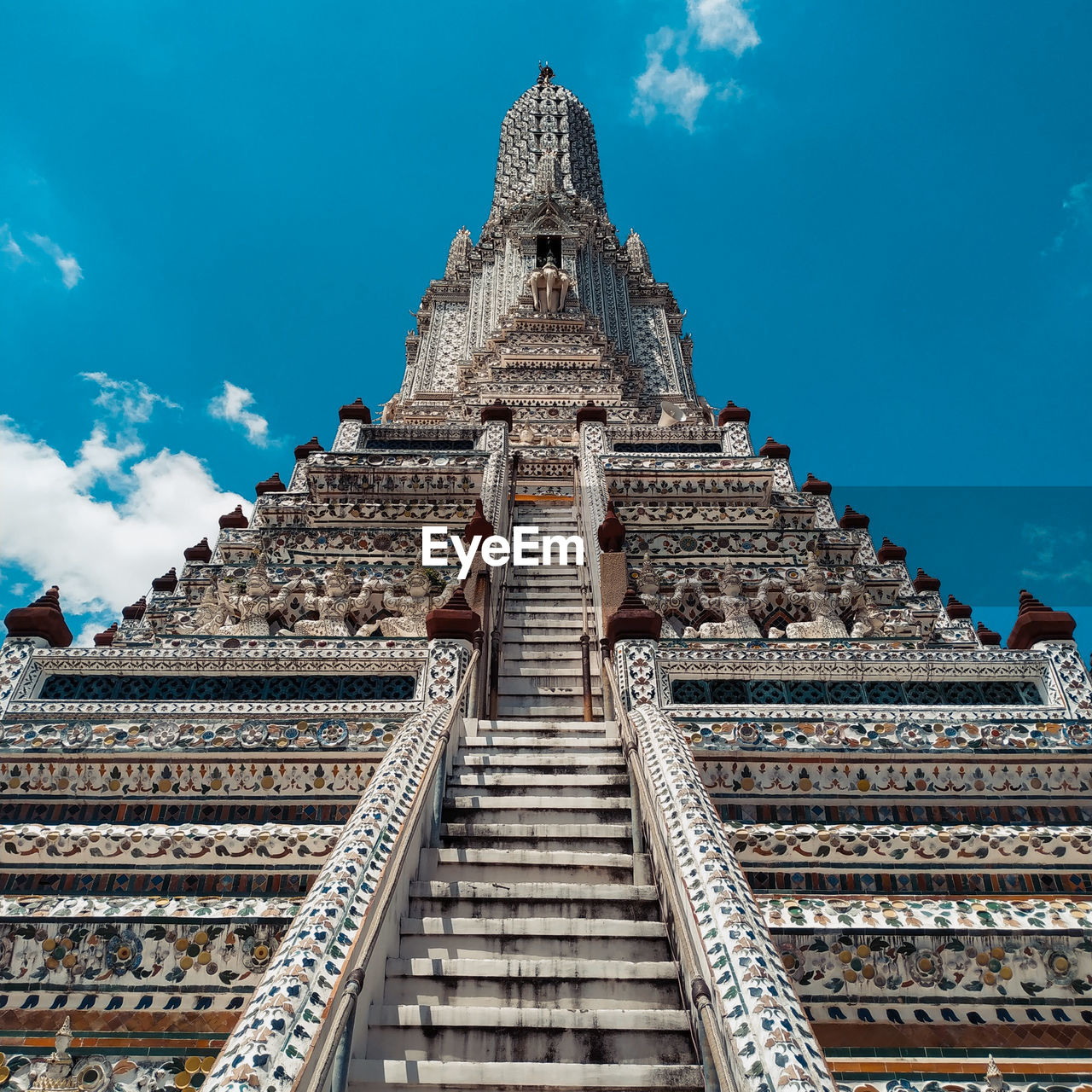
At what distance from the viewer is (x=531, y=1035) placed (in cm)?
383

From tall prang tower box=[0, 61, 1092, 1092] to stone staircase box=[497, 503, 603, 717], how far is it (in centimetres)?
6

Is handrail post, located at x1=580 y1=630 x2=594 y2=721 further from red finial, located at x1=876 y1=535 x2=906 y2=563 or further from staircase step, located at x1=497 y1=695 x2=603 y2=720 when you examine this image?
red finial, located at x1=876 y1=535 x2=906 y2=563

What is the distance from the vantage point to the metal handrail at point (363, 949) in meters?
2.91

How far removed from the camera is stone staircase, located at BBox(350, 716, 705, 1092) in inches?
142

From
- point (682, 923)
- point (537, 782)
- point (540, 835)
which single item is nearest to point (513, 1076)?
point (682, 923)

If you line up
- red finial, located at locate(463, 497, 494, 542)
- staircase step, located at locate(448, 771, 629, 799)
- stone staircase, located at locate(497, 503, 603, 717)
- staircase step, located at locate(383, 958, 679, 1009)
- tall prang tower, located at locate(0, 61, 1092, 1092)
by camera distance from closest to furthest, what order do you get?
1. tall prang tower, located at locate(0, 61, 1092, 1092)
2. staircase step, located at locate(383, 958, 679, 1009)
3. staircase step, located at locate(448, 771, 629, 799)
4. stone staircase, located at locate(497, 503, 603, 717)
5. red finial, located at locate(463, 497, 494, 542)

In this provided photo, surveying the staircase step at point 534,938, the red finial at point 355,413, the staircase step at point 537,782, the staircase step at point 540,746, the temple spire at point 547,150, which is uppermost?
the temple spire at point 547,150

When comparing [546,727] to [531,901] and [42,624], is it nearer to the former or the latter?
[531,901]

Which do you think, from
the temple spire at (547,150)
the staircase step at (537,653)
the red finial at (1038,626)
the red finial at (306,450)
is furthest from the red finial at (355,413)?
the temple spire at (547,150)

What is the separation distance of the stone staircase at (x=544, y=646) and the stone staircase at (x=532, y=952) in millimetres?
2509

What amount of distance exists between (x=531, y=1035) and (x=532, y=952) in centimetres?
63

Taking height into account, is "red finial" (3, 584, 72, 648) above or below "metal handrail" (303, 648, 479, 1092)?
above

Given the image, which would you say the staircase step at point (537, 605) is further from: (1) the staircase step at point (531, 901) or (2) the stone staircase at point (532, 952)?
(1) the staircase step at point (531, 901)

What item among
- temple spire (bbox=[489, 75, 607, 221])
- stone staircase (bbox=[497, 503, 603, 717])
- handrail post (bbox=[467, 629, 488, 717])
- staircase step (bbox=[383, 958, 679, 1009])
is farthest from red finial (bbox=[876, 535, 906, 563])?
temple spire (bbox=[489, 75, 607, 221])
